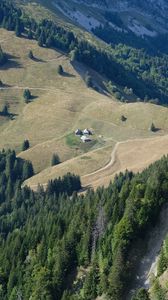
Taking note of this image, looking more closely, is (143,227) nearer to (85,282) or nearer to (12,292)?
(85,282)

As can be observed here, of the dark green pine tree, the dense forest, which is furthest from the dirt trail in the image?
the dark green pine tree

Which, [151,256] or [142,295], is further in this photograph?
[151,256]

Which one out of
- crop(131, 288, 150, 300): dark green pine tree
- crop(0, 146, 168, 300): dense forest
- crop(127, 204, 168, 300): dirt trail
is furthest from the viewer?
crop(0, 146, 168, 300): dense forest

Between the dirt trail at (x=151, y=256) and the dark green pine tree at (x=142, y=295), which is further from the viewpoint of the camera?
the dirt trail at (x=151, y=256)

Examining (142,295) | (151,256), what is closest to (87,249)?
(151,256)

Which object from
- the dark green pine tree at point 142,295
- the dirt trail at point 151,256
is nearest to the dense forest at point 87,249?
the dirt trail at point 151,256

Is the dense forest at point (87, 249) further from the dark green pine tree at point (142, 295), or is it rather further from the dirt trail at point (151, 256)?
the dark green pine tree at point (142, 295)

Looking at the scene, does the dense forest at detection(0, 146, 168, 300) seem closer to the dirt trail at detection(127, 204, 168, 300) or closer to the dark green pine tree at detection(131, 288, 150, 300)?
the dirt trail at detection(127, 204, 168, 300)

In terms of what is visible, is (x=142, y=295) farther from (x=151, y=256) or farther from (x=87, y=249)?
(x=87, y=249)
